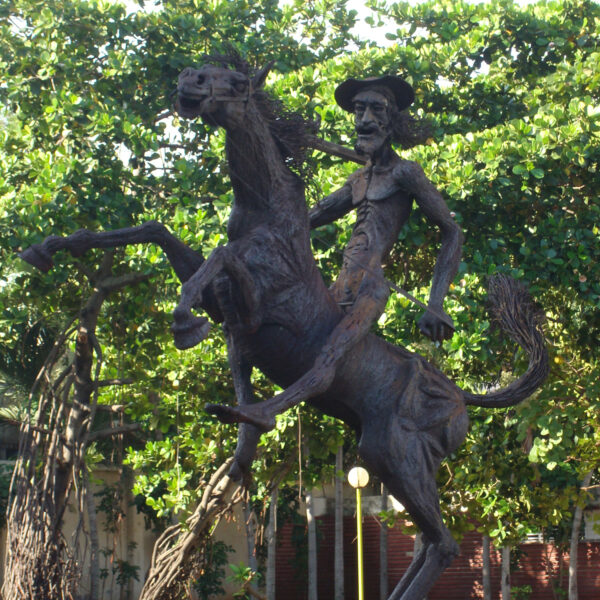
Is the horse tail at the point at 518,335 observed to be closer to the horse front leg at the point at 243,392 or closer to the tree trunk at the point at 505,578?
the horse front leg at the point at 243,392

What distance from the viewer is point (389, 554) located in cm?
2167

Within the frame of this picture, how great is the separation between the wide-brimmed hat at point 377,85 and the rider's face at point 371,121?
0.05 metres

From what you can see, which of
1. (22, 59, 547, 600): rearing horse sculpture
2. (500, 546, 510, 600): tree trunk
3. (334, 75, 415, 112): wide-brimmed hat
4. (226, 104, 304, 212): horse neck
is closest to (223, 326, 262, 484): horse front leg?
(22, 59, 547, 600): rearing horse sculpture

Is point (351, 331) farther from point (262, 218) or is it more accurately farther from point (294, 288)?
point (262, 218)

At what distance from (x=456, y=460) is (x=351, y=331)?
7.78 meters

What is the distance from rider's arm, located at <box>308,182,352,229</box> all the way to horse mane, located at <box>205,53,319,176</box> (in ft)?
1.80

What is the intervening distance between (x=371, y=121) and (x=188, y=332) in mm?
1778

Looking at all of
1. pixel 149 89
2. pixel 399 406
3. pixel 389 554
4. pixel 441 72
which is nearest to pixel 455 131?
pixel 441 72

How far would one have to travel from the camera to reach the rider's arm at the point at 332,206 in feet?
16.7

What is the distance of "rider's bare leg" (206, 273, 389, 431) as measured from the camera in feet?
12.0

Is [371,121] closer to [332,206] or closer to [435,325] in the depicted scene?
[332,206]

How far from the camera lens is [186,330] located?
3670 millimetres

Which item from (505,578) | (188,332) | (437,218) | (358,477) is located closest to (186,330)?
(188,332)

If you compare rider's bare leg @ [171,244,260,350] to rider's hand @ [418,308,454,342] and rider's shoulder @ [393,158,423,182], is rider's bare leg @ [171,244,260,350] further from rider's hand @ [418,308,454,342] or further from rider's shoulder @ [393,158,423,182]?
rider's shoulder @ [393,158,423,182]
